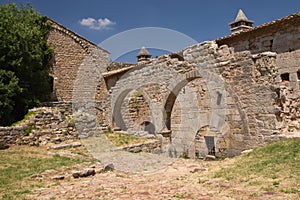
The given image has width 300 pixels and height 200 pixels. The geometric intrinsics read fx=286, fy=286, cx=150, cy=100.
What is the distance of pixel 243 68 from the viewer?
924 centimetres

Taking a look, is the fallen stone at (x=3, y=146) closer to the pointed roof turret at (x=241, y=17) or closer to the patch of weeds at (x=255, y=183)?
the patch of weeds at (x=255, y=183)

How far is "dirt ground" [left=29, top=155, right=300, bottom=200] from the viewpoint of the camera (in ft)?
16.1

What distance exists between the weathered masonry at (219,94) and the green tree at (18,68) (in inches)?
194

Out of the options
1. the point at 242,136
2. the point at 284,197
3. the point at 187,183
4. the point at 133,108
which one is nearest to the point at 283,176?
the point at 284,197

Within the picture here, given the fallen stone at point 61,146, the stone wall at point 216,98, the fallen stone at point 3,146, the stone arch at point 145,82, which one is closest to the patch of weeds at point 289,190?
the stone wall at point 216,98

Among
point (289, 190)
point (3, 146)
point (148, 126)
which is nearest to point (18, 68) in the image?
point (3, 146)

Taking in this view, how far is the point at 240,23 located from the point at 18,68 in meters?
14.5

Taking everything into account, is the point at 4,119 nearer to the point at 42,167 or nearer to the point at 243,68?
the point at 42,167

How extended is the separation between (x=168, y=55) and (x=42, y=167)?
7.66 metres

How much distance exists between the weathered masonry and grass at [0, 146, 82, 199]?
5.32 m

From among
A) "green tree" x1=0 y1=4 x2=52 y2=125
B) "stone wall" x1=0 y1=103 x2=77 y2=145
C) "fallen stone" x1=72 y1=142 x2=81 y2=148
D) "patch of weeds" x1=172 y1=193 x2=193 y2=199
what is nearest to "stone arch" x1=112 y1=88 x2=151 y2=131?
"green tree" x1=0 y1=4 x2=52 y2=125

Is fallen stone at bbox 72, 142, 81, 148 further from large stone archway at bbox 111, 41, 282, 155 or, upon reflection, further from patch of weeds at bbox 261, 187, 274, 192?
patch of weeds at bbox 261, 187, 274, 192

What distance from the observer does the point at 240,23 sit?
19.8 m

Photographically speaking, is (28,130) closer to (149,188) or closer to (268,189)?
(149,188)
